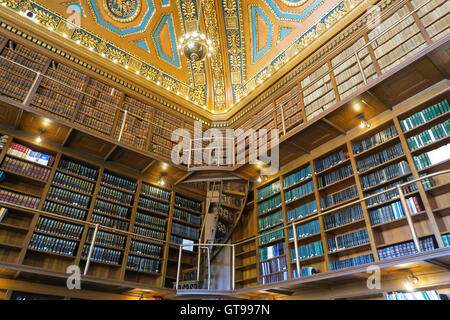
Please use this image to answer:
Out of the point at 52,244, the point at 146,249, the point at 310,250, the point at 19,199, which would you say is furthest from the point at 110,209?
the point at 310,250

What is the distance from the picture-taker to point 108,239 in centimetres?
515

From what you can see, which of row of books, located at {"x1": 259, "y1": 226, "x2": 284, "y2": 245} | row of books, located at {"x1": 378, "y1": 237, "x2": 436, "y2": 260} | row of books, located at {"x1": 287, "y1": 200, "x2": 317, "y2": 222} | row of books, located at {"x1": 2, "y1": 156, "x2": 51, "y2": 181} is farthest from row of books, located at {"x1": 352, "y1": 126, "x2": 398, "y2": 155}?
row of books, located at {"x1": 2, "y1": 156, "x2": 51, "y2": 181}

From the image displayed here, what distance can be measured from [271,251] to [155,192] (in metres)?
2.50

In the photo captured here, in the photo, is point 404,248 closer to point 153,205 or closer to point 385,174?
point 385,174

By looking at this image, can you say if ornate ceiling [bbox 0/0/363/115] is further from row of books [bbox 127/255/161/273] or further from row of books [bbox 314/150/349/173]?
row of books [bbox 127/255/161/273]

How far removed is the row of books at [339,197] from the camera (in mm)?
4574

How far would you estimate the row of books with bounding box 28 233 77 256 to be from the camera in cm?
450

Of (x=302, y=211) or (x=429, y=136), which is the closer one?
(x=429, y=136)

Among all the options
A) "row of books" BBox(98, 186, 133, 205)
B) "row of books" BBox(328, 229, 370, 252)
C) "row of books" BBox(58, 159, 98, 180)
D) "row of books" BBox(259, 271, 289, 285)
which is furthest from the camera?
"row of books" BBox(98, 186, 133, 205)

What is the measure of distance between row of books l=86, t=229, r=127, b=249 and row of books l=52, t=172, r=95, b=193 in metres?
0.73

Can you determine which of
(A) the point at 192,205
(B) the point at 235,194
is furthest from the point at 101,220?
(B) the point at 235,194

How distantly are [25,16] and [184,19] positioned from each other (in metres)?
3.41

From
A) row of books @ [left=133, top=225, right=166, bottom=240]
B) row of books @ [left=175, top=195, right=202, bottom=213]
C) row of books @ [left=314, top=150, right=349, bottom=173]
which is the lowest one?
row of books @ [left=133, top=225, right=166, bottom=240]

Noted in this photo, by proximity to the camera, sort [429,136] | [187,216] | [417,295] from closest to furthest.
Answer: [417,295] → [429,136] → [187,216]
